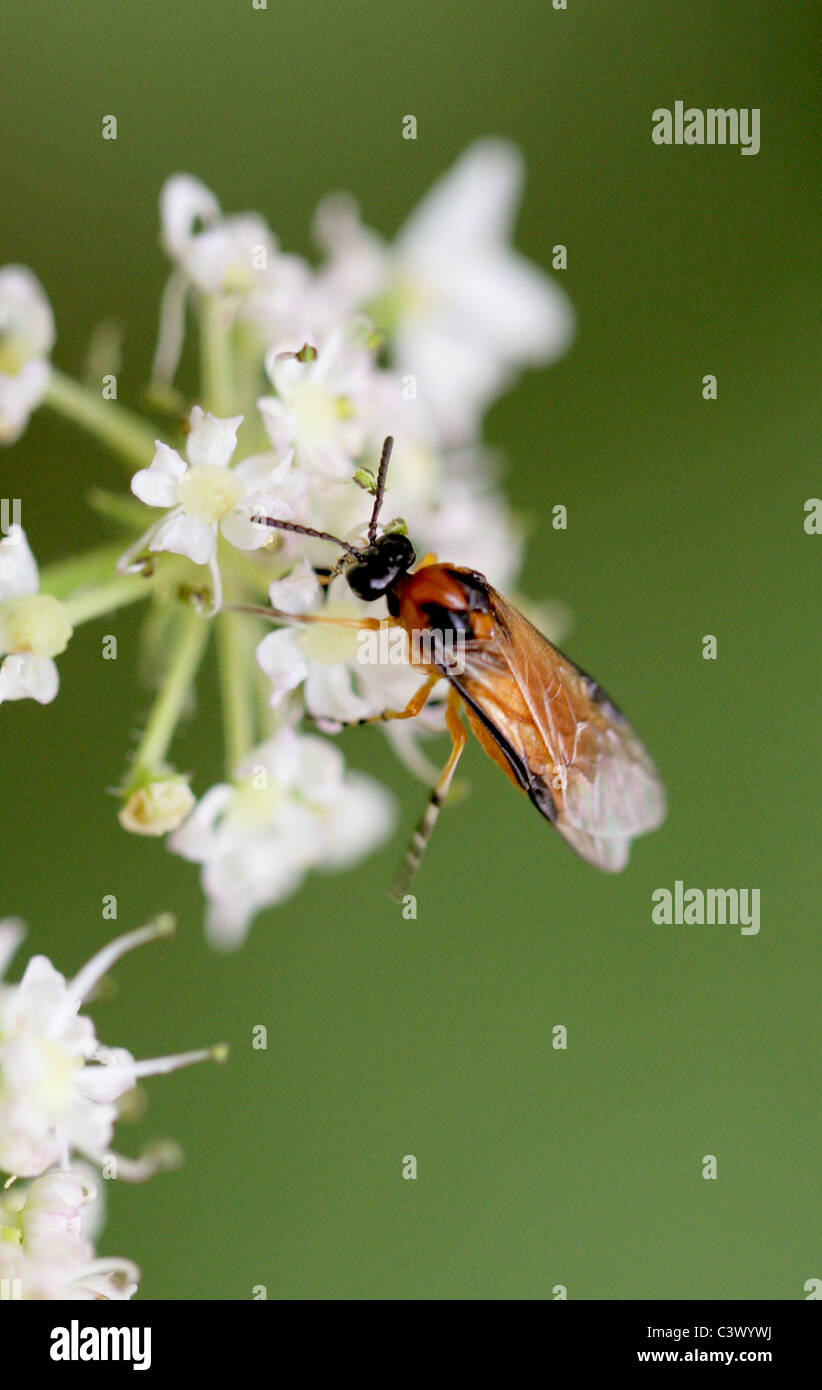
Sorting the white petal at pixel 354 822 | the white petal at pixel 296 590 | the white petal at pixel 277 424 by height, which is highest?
the white petal at pixel 277 424

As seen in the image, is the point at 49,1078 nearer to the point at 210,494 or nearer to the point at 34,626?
the point at 34,626

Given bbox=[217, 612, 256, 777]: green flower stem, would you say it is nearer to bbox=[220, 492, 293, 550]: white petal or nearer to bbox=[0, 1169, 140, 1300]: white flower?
bbox=[220, 492, 293, 550]: white petal

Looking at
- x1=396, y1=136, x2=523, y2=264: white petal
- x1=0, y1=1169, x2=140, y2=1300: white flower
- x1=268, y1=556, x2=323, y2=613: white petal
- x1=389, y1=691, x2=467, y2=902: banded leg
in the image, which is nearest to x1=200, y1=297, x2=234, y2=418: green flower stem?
x1=268, y1=556, x2=323, y2=613: white petal

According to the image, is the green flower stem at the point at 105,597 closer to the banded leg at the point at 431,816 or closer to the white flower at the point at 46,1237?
the banded leg at the point at 431,816

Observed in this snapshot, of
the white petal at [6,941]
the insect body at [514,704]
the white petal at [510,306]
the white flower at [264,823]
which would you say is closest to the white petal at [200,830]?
the white flower at [264,823]

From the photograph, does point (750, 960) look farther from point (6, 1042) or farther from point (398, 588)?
point (6, 1042)

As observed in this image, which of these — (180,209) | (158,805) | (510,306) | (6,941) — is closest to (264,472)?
(158,805)
